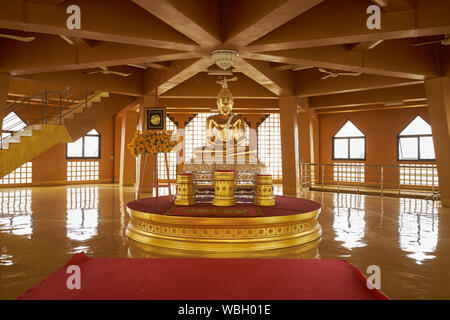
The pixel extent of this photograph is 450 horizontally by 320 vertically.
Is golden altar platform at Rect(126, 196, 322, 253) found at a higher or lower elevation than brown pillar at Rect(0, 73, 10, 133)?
lower

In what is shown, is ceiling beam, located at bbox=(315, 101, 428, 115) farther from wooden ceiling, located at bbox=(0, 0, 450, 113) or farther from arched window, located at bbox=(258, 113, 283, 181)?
arched window, located at bbox=(258, 113, 283, 181)

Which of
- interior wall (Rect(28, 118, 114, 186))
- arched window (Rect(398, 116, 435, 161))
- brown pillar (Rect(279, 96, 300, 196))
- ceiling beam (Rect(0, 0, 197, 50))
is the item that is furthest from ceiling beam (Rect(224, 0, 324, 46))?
interior wall (Rect(28, 118, 114, 186))

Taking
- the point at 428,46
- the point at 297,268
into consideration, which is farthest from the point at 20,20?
the point at 428,46

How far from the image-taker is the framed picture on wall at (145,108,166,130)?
707cm

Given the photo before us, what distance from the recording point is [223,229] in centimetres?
461

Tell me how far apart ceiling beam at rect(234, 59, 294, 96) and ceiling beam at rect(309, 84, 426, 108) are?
2.73 m

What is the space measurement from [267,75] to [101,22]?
4678 mm

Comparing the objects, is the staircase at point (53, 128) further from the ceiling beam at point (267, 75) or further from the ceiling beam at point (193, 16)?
the ceiling beam at point (193, 16)

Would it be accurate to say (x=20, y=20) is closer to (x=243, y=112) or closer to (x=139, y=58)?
(x=139, y=58)

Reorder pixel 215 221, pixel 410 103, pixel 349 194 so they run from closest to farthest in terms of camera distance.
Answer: pixel 215 221 → pixel 349 194 → pixel 410 103

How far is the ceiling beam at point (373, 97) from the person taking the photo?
1105 centimetres

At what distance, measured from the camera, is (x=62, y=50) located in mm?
7527

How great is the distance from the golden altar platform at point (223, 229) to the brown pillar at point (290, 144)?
19.9 feet

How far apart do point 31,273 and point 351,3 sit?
603 centimetres
